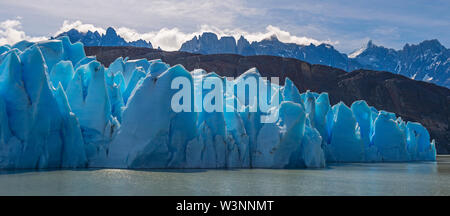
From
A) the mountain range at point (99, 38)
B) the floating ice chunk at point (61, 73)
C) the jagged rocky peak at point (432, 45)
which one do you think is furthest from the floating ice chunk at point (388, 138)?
the jagged rocky peak at point (432, 45)

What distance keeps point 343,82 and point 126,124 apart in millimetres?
62002

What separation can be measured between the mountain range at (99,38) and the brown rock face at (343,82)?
3340 cm

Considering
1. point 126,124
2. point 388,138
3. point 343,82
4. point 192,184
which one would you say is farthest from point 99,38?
point 192,184

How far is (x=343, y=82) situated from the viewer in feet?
246

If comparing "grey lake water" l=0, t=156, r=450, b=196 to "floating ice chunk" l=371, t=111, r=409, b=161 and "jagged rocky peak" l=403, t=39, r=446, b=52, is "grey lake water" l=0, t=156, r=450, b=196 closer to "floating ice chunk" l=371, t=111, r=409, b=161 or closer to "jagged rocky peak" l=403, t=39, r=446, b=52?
"floating ice chunk" l=371, t=111, r=409, b=161

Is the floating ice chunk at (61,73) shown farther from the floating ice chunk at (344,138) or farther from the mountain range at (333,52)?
the mountain range at (333,52)

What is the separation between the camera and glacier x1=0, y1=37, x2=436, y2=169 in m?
16.8

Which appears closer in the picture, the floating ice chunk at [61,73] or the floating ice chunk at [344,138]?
the floating ice chunk at [61,73]

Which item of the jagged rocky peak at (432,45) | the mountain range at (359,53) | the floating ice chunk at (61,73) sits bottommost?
the floating ice chunk at (61,73)

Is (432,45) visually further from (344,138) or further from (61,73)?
(61,73)

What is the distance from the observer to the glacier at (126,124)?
16.8 metres

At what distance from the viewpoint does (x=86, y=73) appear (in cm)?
2033
